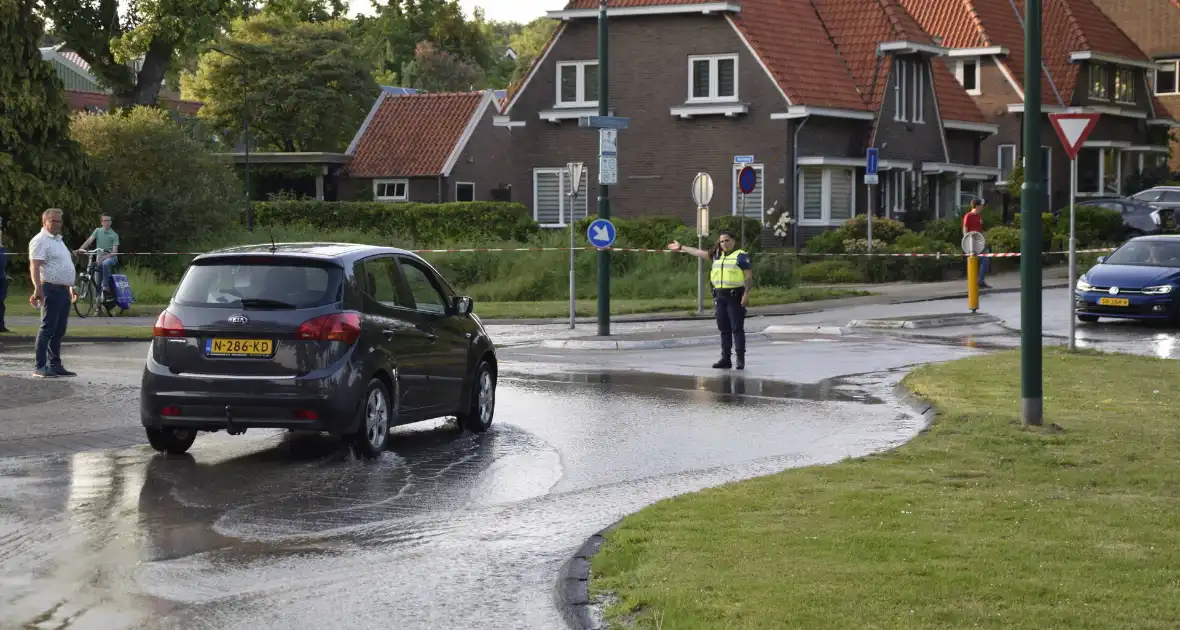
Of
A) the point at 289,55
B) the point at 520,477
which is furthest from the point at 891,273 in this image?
the point at 289,55

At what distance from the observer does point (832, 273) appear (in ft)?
132

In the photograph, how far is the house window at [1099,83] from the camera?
63.9 m

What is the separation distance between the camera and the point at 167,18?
172ft

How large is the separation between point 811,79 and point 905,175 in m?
5.04

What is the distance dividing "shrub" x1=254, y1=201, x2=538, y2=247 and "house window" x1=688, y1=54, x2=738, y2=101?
602cm

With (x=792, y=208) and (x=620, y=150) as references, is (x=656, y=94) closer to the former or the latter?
(x=620, y=150)

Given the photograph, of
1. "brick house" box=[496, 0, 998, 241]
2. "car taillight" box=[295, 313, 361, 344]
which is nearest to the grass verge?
"car taillight" box=[295, 313, 361, 344]

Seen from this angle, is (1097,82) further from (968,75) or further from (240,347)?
(240,347)

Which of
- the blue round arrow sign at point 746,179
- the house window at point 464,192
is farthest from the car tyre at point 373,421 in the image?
the house window at point 464,192

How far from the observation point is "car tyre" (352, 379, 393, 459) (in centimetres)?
1250

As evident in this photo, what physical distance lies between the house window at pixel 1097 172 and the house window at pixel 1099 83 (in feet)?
6.49

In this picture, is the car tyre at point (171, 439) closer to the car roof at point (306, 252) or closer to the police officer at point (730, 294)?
the car roof at point (306, 252)

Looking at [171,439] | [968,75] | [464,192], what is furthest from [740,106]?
[171,439]

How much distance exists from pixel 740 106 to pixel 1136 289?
21.3 meters
